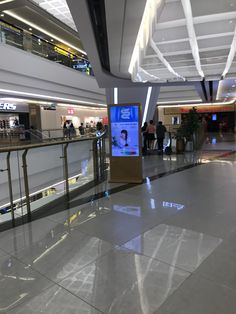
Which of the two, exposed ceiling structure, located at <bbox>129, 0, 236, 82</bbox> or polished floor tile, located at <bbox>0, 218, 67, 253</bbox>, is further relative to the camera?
exposed ceiling structure, located at <bbox>129, 0, 236, 82</bbox>

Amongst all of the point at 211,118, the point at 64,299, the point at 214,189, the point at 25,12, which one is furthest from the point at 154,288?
the point at 211,118

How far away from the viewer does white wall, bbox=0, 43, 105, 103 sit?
1252cm

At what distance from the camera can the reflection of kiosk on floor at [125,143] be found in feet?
18.7

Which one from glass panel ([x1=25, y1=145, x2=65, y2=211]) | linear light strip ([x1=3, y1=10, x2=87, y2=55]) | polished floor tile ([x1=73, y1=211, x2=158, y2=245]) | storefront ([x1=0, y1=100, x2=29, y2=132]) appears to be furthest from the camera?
storefront ([x1=0, y1=100, x2=29, y2=132])

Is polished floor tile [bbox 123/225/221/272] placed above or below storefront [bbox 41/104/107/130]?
below

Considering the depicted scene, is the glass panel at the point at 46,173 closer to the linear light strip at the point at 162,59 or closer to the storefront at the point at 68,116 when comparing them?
the linear light strip at the point at 162,59

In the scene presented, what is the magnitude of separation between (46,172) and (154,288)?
15.0ft

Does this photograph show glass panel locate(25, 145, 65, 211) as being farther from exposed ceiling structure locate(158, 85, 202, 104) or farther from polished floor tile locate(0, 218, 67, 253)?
exposed ceiling structure locate(158, 85, 202, 104)

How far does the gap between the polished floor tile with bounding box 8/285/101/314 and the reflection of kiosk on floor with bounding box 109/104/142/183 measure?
3973 mm

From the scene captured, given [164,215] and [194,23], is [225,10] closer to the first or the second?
[194,23]

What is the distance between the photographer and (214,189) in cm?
526

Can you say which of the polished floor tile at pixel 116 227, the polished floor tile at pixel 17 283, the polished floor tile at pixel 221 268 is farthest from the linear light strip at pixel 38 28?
the polished floor tile at pixel 221 268

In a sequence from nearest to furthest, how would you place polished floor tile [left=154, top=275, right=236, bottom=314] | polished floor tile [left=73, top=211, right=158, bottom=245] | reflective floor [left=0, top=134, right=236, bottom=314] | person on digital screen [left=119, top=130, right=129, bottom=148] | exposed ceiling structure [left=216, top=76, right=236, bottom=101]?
polished floor tile [left=154, top=275, right=236, bottom=314], reflective floor [left=0, top=134, right=236, bottom=314], polished floor tile [left=73, top=211, right=158, bottom=245], person on digital screen [left=119, top=130, right=129, bottom=148], exposed ceiling structure [left=216, top=76, right=236, bottom=101]

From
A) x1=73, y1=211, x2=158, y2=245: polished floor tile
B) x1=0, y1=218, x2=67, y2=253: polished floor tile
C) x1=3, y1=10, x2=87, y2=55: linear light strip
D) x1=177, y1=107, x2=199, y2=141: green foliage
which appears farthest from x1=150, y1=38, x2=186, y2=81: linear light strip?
x1=3, y1=10, x2=87, y2=55: linear light strip
